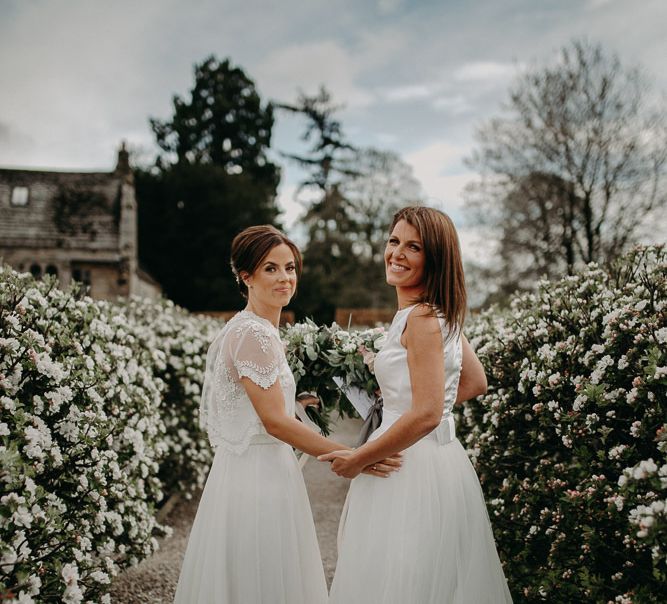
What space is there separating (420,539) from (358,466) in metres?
0.40

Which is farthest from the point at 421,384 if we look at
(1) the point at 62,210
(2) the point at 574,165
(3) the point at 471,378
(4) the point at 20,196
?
(4) the point at 20,196

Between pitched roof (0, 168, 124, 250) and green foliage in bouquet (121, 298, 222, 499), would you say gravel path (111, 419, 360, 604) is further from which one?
pitched roof (0, 168, 124, 250)

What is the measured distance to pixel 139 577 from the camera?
5.12m

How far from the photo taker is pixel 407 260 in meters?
2.69

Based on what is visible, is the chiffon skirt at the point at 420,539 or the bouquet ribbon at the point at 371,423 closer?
the chiffon skirt at the point at 420,539

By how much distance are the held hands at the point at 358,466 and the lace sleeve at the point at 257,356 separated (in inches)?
19.8

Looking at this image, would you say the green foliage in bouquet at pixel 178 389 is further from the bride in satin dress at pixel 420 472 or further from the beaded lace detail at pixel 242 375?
the bride in satin dress at pixel 420 472

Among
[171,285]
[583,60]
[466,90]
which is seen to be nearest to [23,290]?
[466,90]

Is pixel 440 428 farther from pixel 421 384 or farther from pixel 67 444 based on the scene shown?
pixel 67 444

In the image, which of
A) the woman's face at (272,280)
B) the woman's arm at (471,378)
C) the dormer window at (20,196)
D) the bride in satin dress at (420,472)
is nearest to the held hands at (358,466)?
the bride in satin dress at (420,472)

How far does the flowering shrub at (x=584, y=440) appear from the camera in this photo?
2.49 metres

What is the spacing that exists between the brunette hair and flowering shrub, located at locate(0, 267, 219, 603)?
1969 mm

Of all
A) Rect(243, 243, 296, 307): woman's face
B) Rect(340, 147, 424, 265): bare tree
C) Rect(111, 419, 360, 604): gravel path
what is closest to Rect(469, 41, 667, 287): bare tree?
Rect(340, 147, 424, 265): bare tree

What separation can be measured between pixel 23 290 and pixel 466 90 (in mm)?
22150
